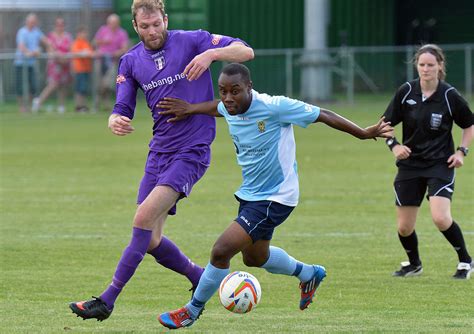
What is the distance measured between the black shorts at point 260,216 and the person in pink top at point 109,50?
20.0 metres

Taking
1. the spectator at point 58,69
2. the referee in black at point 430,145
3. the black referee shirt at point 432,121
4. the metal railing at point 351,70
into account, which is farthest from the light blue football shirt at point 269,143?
the metal railing at point 351,70

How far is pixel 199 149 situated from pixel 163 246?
29.7 inches

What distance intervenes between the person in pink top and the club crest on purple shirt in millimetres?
19398

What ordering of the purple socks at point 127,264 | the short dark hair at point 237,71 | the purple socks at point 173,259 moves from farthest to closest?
the purple socks at point 173,259, the purple socks at point 127,264, the short dark hair at point 237,71

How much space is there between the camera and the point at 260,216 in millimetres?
7270

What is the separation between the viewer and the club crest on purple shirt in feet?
25.3

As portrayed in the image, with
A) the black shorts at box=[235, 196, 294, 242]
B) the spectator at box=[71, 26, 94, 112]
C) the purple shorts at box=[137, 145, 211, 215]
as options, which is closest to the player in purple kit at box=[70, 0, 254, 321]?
the purple shorts at box=[137, 145, 211, 215]

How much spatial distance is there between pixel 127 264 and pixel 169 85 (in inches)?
48.0

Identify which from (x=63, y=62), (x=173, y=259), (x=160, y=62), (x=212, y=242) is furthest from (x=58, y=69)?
(x=160, y=62)

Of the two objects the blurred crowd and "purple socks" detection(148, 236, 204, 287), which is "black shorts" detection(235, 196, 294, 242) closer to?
"purple socks" detection(148, 236, 204, 287)

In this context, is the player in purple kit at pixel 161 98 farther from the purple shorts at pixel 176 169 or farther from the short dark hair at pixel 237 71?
the short dark hair at pixel 237 71

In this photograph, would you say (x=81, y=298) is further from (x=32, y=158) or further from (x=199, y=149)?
(x=32, y=158)

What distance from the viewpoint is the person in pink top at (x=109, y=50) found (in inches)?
1065

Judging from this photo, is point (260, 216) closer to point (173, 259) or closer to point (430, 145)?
point (173, 259)
